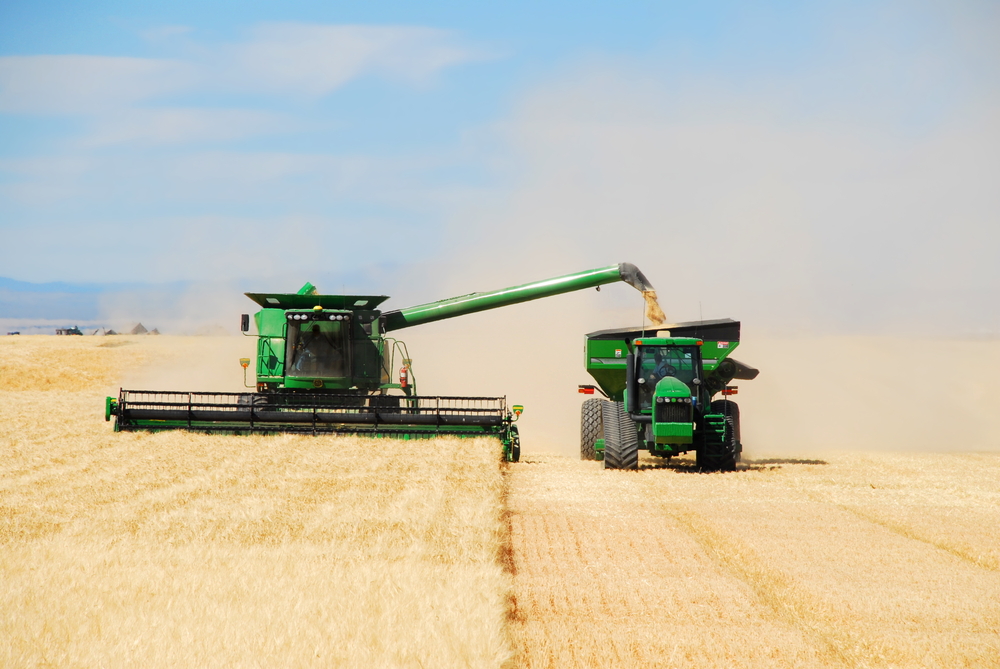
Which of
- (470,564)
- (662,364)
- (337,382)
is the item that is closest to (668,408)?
(662,364)

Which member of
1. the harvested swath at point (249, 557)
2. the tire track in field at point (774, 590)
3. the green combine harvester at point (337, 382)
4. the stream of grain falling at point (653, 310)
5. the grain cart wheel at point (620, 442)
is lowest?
the tire track in field at point (774, 590)

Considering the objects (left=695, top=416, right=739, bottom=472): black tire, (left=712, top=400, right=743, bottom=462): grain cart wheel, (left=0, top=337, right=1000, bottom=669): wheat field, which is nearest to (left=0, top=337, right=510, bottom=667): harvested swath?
(left=0, top=337, right=1000, bottom=669): wheat field

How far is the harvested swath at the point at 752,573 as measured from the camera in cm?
491

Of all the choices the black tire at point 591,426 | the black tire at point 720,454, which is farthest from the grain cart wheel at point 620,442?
the black tire at point 720,454

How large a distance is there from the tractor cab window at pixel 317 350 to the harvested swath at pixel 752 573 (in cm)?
571

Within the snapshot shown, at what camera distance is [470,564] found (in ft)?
20.5

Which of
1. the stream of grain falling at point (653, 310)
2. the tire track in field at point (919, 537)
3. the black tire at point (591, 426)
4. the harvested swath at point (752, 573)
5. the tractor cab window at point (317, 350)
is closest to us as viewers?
the harvested swath at point (752, 573)

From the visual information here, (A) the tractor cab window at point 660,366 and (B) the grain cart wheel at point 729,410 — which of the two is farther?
(B) the grain cart wheel at point 729,410

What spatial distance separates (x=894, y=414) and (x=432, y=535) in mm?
18090

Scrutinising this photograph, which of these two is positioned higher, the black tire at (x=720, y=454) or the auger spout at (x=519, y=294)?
the auger spout at (x=519, y=294)

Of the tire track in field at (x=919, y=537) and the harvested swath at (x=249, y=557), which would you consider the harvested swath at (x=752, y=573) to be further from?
the harvested swath at (x=249, y=557)

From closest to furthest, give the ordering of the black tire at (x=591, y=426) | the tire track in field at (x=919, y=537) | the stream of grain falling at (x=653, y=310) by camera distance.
Result: 1. the tire track in field at (x=919, y=537)
2. the black tire at (x=591, y=426)
3. the stream of grain falling at (x=653, y=310)

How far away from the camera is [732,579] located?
6.37 meters

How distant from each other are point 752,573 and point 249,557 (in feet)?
11.3
